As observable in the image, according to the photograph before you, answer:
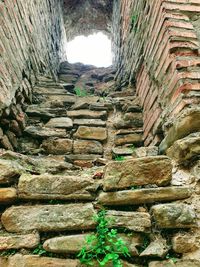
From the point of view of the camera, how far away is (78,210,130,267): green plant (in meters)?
1.21

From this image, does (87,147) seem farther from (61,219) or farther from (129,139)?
(61,219)

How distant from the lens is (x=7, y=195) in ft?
4.62

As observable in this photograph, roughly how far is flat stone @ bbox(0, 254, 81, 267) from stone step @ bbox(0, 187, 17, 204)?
265mm

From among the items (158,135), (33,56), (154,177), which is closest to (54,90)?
(33,56)

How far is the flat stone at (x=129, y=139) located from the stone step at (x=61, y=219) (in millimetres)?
1379

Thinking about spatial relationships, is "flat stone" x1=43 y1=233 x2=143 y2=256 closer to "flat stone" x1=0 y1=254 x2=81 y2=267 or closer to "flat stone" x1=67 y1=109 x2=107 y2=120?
"flat stone" x1=0 y1=254 x2=81 y2=267

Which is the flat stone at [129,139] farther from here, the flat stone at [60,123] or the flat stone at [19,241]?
the flat stone at [19,241]

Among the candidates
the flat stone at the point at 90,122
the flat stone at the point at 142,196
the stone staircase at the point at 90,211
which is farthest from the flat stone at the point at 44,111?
the flat stone at the point at 142,196

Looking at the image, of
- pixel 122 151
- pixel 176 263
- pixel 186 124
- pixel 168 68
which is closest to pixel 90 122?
pixel 122 151

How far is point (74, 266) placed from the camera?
47.4 inches

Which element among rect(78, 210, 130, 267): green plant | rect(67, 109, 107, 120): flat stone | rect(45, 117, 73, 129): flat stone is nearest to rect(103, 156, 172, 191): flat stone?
rect(78, 210, 130, 267): green plant

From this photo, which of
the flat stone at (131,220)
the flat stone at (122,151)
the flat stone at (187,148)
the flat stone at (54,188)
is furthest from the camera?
the flat stone at (122,151)

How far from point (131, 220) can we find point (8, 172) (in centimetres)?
64

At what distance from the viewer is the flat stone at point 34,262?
1212mm
